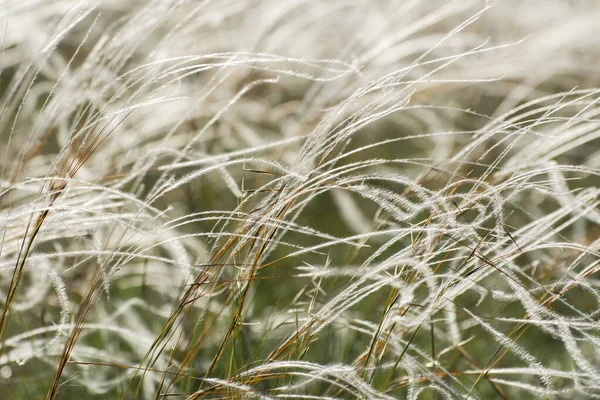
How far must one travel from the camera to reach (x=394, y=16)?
5.17 feet

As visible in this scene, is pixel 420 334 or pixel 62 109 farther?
pixel 420 334

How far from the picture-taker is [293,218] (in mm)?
905

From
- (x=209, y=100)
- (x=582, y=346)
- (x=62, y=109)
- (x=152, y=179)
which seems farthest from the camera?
(x=152, y=179)

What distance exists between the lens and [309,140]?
787 mm

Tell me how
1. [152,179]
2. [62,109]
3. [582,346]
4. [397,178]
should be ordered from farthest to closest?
[152,179] → [582,346] → [62,109] → [397,178]

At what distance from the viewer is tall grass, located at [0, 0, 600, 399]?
79 centimetres

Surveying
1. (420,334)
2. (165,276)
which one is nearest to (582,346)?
Answer: (420,334)

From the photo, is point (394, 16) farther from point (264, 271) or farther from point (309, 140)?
point (309, 140)

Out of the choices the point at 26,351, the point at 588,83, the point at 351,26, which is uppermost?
the point at 351,26

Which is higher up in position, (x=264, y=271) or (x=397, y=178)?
(x=397, y=178)

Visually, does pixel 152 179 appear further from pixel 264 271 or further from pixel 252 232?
pixel 252 232

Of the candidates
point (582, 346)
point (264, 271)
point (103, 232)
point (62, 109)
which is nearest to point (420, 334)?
point (582, 346)

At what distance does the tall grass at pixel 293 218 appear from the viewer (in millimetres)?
787

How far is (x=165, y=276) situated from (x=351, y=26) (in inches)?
55.2
